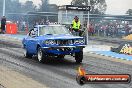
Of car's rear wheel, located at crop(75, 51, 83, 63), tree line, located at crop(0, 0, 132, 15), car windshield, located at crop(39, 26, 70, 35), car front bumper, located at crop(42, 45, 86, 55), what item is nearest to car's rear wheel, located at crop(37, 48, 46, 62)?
car front bumper, located at crop(42, 45, 86, 55)

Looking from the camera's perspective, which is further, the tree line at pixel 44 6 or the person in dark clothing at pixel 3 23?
the tree line at pixel 44 6

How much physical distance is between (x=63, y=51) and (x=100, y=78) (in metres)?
9.98

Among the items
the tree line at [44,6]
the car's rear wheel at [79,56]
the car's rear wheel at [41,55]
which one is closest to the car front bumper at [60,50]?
the car's rear wheel at [41,55]

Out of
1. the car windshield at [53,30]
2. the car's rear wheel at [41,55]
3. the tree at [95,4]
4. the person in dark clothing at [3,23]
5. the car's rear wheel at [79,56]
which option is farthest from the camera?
the tree at [95,4]

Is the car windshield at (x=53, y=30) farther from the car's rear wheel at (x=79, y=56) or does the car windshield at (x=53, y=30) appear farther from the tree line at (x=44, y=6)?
the tree line at (x=44, y=6)

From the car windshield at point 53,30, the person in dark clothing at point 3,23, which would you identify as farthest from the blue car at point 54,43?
the person in dark clothing at point 3,23

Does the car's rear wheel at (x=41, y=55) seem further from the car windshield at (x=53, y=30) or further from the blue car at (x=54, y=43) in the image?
the car windshield at (x=53, y=30)

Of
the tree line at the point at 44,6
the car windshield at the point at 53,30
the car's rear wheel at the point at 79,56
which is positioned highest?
the tree line at the point at 44,6

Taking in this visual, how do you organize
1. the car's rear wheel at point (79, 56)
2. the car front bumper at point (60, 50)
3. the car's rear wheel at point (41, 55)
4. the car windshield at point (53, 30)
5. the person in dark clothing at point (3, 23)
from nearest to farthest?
the car front bumper at point (60, 50) → the car's rear wheel at point (41, 55) → the car's rear wheel at point (79, 56) → the car windshield at point (53, 30) → the person in dark clothing at point (3, 23)

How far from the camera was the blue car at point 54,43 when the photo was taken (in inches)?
549

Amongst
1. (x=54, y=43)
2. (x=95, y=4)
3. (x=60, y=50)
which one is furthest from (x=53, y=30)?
(x=95, y=4)

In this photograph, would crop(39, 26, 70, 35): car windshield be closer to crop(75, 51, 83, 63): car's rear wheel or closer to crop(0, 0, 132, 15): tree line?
crop(75, 51, 83, 63): car's rear wheel

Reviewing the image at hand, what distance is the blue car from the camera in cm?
1394

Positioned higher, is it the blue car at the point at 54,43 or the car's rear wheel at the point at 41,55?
the blue car at the point at 54,43
